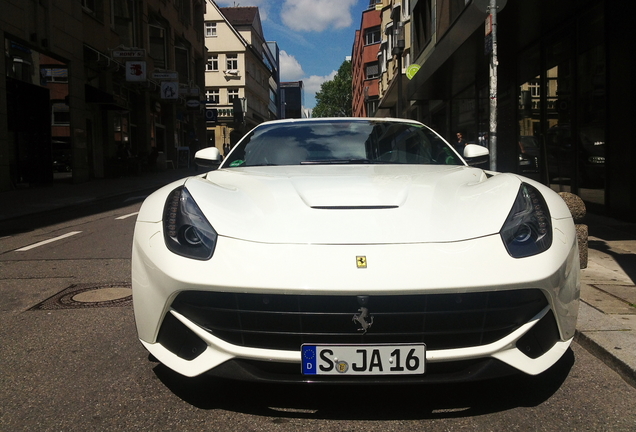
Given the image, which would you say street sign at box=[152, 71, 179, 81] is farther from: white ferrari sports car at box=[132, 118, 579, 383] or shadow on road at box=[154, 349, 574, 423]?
shadow on road at box=[154, 349, 574, 423]

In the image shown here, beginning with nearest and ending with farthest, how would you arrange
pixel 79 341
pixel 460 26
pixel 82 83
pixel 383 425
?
pixel 383 425
pixel 79 341
pixel 460 26
pixel 82 83

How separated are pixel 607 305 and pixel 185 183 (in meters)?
2.77

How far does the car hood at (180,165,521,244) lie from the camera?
226 cm

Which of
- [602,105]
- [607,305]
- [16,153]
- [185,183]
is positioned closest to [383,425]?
[185,183]

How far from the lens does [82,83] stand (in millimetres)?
19891

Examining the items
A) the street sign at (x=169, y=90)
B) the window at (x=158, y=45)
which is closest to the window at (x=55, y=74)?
the street sign at (x=169, y=90)

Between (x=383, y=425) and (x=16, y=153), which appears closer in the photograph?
(x=383, y=425)

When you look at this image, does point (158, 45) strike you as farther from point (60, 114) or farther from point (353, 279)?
point (353, 279)

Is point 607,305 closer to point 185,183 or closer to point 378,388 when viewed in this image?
point 378,388

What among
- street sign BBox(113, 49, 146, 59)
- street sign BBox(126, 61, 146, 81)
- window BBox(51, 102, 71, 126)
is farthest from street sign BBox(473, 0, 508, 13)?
street sign BBox(113, 49, 146, 59)

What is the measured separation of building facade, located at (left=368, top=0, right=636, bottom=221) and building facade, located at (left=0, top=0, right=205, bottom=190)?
11368 millimetres

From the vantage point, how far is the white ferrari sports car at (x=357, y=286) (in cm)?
207

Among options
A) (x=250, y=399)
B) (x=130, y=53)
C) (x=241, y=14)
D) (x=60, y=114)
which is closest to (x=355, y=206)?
(x=250, y=399)

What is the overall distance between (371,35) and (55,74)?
44359 millimetres
